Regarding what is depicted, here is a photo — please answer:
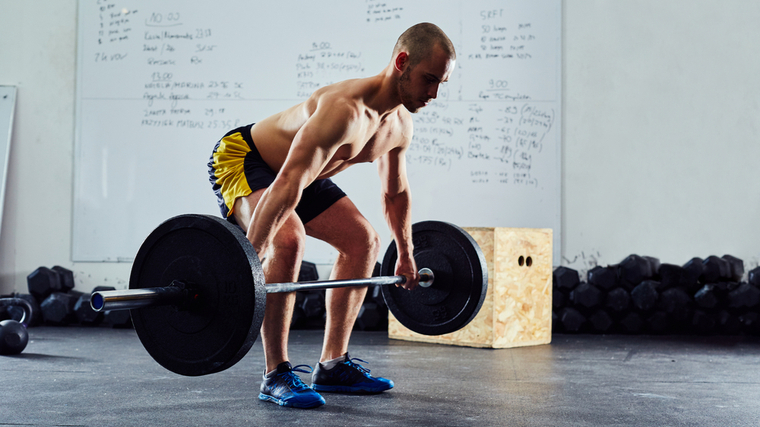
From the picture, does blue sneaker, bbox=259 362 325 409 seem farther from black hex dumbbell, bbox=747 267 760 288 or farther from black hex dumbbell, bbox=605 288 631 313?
black hex dumbbell, bbox=747 267 760 288

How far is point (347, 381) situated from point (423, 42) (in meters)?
1.08

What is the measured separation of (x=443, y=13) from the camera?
402 cm

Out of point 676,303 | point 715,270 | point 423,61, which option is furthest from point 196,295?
point 715,270

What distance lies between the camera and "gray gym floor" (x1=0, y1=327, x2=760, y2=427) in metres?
1.72

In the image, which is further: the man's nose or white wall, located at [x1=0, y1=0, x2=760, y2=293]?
white wall, located at [x1=0, y1=0, x2=760, y2=293]

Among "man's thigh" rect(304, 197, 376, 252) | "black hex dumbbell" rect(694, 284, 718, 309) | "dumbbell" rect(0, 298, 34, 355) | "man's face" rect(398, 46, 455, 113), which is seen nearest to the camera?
"man's face" rect(398, 46, 455, 113)

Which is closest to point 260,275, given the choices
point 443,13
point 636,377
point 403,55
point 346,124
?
point 346,124

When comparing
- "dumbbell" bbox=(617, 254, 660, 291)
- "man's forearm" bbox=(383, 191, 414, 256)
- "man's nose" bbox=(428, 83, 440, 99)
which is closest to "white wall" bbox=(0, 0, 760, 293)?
"dumbbell" bbox=(617, 254, 660, 291)

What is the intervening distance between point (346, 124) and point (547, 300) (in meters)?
2.22

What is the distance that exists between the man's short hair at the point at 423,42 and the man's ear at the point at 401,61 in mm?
12

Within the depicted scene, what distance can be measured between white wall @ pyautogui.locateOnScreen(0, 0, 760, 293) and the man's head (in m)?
2.48

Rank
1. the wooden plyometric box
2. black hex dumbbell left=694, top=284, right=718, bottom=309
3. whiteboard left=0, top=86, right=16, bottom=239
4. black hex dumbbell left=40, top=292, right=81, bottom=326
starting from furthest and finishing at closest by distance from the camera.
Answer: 1. whiteboard left=0, top=86, right=16, bottom=239
2. black hex dumbbell left=40, top=292, right=81, bottom=326
3. black hex dumbbell left=694, top=284, right=718, bottom=309
4. the wooden plyometric box

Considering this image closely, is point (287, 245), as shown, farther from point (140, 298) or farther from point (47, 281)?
point (47, 281)

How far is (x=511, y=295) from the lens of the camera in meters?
3.33
